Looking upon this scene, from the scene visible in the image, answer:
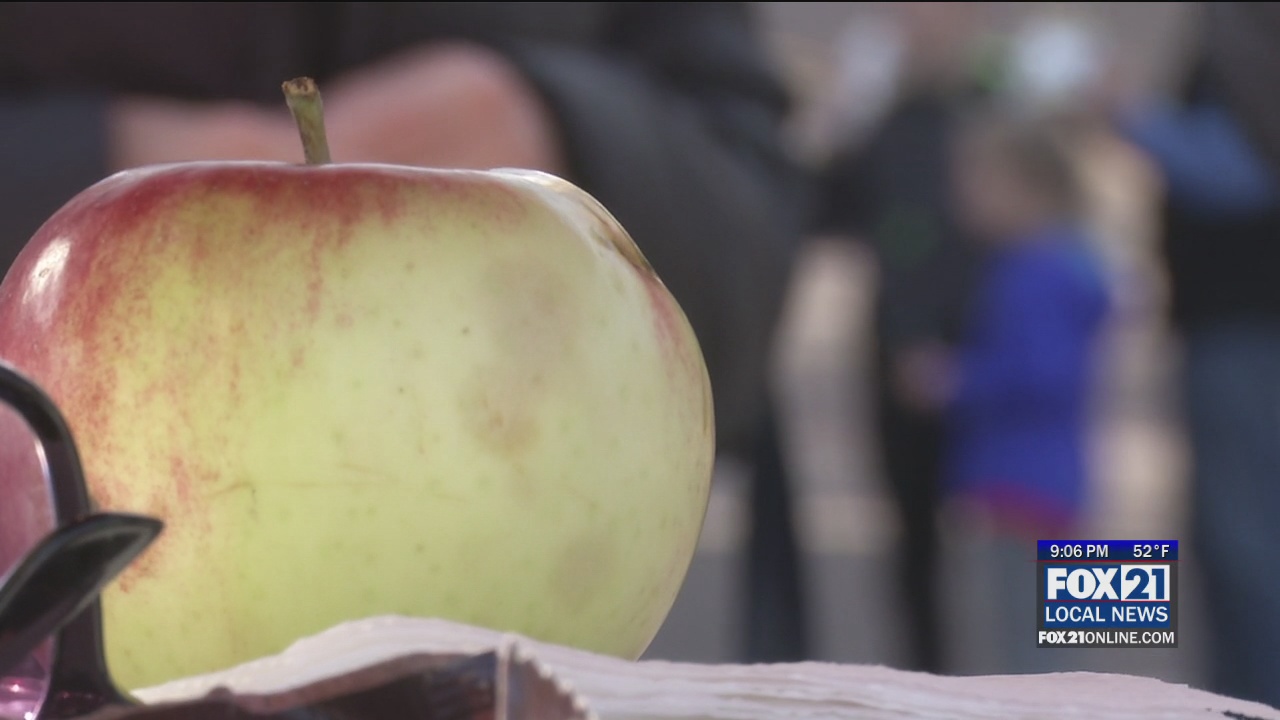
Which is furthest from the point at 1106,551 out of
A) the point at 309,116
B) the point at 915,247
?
the point at 915,247

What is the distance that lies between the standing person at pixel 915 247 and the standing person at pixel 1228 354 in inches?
26.6

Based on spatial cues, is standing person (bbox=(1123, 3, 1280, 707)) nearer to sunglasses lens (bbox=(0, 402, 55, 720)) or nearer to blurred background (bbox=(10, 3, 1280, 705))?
blurred background (bbox=(10, 3, 1280, 705))

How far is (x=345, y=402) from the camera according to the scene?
40 cm

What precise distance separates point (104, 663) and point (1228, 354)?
222 centimetres

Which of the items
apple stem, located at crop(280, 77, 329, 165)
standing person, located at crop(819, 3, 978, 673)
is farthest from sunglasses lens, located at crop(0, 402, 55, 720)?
standing person, located at crop(819, 3, 978, 673)

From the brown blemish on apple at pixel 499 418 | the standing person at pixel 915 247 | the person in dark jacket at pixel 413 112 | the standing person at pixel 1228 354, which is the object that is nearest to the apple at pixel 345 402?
the brown blemish on apple at pixel 499 418

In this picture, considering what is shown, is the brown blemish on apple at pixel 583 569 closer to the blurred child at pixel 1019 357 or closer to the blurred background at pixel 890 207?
the blurred background at pixel 890 207

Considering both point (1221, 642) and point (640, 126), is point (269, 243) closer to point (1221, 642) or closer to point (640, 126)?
point (640, 126)

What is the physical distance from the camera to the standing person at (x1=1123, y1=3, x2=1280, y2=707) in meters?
2.20

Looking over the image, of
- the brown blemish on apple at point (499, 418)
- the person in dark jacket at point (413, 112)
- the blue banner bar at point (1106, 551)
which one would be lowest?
the blue banner bar at point (1106, 551)

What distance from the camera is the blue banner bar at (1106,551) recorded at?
0.52 m

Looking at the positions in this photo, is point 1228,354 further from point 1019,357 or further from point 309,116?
point 309,116

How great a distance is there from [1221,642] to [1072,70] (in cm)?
231

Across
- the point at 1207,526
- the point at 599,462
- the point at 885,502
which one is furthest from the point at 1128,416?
the point at 599,462
